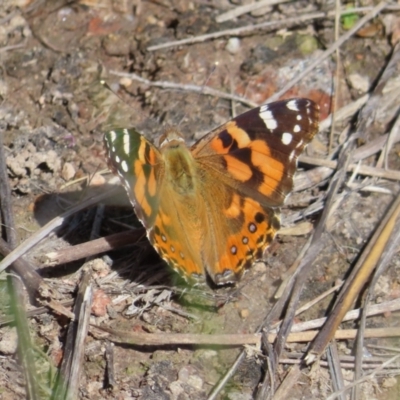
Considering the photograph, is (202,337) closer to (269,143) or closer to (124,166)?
(124,166)

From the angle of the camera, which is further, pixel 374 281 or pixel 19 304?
pixel 374 281

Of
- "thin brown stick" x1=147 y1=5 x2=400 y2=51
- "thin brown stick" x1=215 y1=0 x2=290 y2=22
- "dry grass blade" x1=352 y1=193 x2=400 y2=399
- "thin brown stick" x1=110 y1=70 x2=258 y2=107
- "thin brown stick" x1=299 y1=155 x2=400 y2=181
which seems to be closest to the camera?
"dry grass blade" x1=352 y1=193 x2=400 y2=399

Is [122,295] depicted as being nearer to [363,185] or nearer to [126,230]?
[126,230]

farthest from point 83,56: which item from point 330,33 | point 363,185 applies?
point 363,185

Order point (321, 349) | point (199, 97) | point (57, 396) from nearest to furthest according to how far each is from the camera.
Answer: point (57, 396) < point (321, 349) < point (199, 97)

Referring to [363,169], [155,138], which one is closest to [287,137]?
[363,169]

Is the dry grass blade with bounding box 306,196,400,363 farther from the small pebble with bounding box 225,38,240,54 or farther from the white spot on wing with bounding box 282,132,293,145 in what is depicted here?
the small pebble with bounding box 225,38,240,54

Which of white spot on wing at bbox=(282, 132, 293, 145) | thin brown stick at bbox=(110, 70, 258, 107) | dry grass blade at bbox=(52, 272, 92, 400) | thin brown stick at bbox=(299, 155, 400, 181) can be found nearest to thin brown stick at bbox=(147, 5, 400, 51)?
thin brown stick at bbox=(110, 70, 258, 107)
